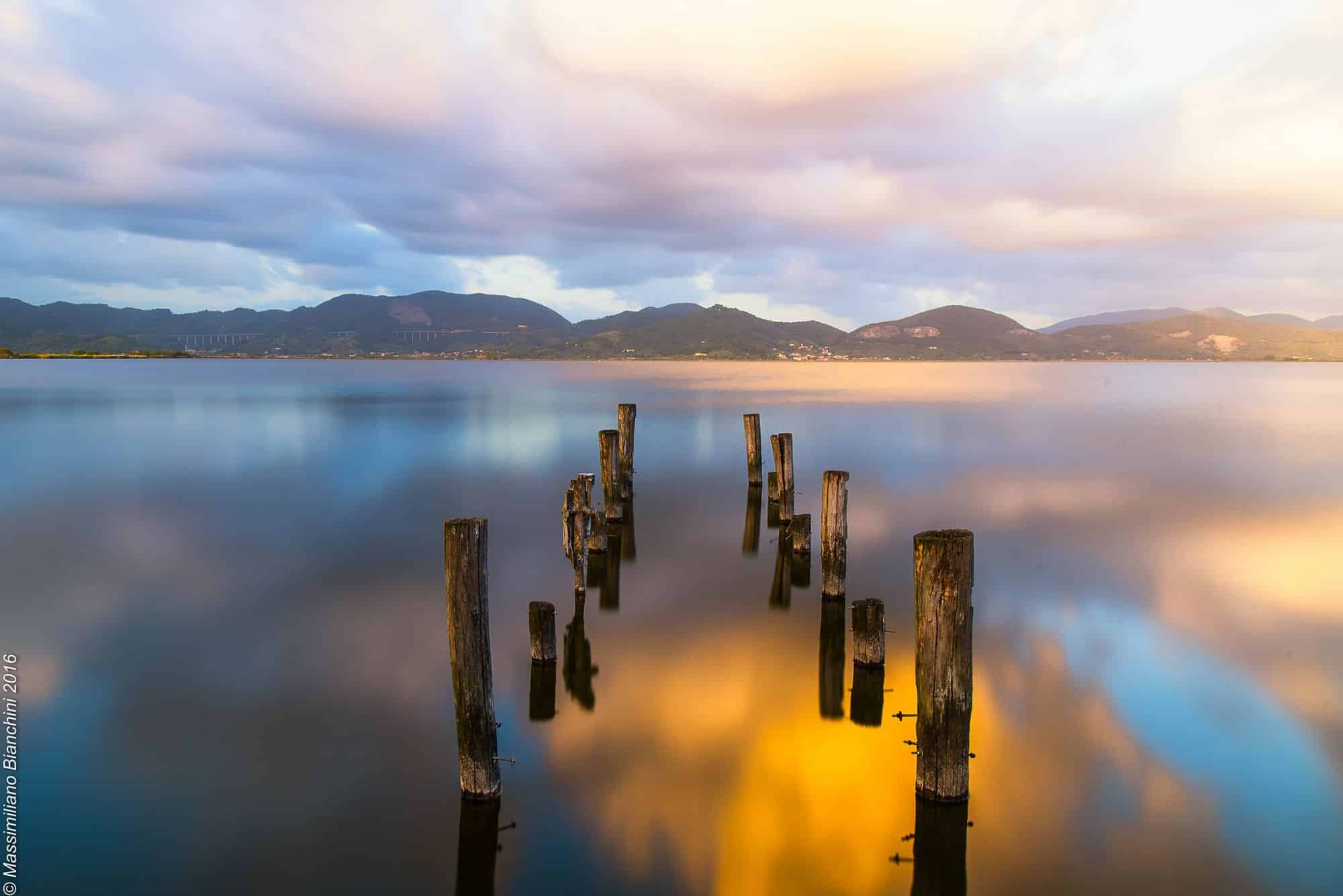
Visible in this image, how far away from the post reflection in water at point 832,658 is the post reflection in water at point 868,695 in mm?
166

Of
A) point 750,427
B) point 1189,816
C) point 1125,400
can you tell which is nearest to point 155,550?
point 750,427

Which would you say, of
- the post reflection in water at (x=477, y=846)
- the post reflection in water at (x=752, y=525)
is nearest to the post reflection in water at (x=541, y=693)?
the post reflection in water at (x=477, y=846)

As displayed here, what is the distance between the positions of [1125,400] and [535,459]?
5942 cm

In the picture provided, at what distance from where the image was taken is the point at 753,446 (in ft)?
78.6

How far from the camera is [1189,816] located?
736 centimetres

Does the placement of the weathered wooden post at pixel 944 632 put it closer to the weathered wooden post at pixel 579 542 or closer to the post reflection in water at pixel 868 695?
the post reflection in water at pixel 868 695

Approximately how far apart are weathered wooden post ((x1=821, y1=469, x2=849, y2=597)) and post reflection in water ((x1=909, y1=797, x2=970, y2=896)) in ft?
19.2

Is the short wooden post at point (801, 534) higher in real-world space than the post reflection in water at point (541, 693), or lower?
higher

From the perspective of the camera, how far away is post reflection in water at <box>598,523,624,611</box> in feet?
44.9

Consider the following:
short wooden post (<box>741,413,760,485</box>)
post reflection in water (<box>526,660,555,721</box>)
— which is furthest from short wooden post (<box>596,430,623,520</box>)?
post reflection in water (<box>526,660,555,721</box>)

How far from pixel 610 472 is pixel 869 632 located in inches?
379

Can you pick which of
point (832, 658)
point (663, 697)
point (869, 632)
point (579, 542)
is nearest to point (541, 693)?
point (663, 697)

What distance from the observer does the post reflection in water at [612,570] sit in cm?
1369

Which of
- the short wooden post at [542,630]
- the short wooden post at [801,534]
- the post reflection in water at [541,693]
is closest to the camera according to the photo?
the post reflection in water at [541,693]
